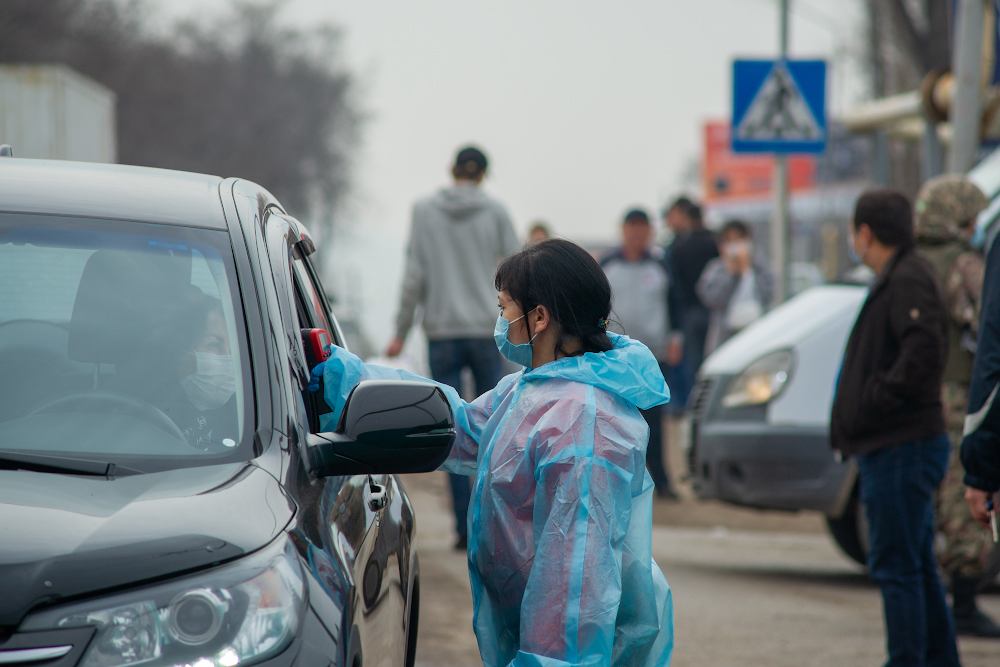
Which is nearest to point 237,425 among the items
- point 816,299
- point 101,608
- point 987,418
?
point 101,608

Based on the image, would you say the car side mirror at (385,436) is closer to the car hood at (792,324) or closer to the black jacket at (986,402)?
the black jacket at (986,402)

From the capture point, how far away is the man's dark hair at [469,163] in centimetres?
729

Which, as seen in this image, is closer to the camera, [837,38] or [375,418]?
[375,418]

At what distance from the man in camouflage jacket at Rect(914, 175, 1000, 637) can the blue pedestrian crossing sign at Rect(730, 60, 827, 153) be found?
15.9 feet

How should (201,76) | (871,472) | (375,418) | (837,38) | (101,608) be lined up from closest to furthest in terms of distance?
(101,608) < (375,418) < (871,472) < (837,38) < (201,76)

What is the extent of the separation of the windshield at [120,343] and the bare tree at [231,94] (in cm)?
4359

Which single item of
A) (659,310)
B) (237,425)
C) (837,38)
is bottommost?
(659,310)

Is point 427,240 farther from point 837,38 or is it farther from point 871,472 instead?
point 837,38

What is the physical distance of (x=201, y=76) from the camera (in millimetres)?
59469

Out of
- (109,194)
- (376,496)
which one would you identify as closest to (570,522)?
(376,496)

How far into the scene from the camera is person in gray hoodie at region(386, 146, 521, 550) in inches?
284

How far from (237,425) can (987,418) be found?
2.24 metres

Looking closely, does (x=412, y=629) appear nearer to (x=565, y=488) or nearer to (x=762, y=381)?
(x=565, y=488)

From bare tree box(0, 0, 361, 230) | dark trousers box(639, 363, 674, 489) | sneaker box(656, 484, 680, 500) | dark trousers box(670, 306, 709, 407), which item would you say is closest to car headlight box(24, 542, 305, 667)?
dark trousers box(639, 363, 674, 489)
